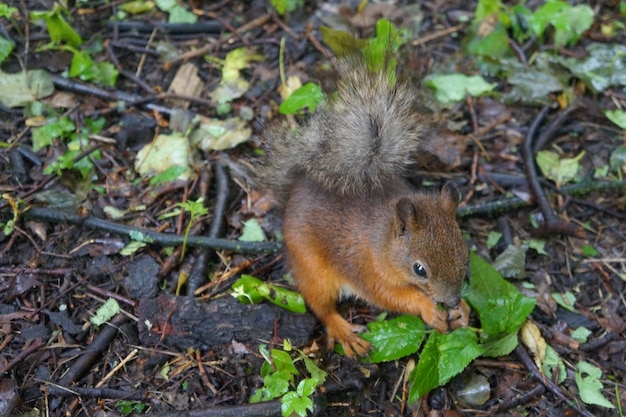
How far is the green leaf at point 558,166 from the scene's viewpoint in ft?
11.1

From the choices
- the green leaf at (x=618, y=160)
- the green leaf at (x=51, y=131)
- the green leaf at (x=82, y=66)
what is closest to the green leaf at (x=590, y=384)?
the green leaf at (x=618, y=160)

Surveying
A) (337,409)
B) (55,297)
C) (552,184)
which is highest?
(552,184)

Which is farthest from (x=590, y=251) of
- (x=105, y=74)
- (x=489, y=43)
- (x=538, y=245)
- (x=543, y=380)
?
(x=105, y=74)

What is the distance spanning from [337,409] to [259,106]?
183cm

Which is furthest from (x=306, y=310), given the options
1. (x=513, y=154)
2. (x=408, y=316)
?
(x=513, y=154)

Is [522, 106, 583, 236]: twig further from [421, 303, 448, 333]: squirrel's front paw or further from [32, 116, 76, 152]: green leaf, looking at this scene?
[32, 116, 76, 152]: green leaf

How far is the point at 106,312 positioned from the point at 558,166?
248 cm

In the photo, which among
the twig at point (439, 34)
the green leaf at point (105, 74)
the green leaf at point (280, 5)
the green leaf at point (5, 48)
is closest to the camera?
the green leaf at point (5, 48)

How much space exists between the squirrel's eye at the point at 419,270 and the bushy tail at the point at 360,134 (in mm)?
397

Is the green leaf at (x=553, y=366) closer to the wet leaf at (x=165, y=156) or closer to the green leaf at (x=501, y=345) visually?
the green leaf at (x=501, y=345)

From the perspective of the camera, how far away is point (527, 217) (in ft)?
10.8

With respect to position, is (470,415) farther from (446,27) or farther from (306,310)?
(446,27)

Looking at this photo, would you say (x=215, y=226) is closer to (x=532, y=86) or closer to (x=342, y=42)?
(x=342, y=42)

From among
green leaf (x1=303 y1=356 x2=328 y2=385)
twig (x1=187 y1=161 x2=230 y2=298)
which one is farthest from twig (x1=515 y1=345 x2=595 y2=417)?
twig (x1=187 y1=161 x2=230 y2=298)
